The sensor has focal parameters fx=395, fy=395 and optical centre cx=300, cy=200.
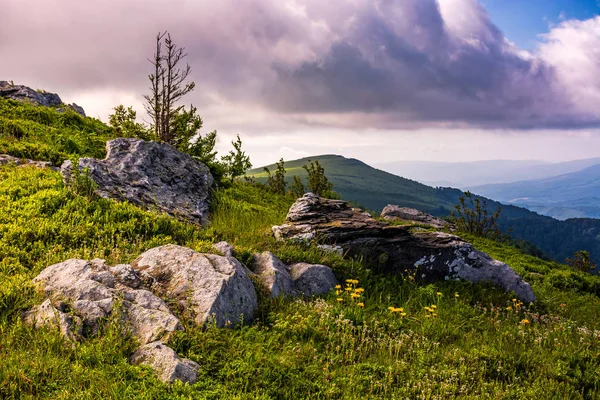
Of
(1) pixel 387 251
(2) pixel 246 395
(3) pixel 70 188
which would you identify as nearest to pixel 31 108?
(3) pixel 70 188

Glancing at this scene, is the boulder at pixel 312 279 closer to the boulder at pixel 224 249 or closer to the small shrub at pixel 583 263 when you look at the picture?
the boulder at pixel 224 249

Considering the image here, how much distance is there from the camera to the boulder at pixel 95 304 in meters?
5.93

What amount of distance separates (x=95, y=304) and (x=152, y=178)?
→ 29.2 ft

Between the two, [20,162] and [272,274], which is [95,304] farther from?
[20,162]

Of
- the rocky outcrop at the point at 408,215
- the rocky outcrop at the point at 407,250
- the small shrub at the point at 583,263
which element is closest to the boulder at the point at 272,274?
the rocky outcrop at the point at 407,250

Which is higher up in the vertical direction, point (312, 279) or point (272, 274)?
point (272, 274)

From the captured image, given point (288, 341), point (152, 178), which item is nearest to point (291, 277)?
point (288, 341)

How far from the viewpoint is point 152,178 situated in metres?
14.5

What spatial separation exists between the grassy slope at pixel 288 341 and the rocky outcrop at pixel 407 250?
0.68 metres

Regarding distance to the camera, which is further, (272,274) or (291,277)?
(291,277)

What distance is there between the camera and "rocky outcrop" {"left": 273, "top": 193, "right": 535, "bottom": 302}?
38.9ft

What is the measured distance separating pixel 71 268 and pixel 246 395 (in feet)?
14.0

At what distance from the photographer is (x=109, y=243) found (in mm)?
9328

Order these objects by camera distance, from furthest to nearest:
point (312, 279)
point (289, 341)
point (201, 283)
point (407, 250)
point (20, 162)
Answer: point (20, 162) → point (407, 250) → point (312, 279) → point (201, 283) → point (289, 341)
